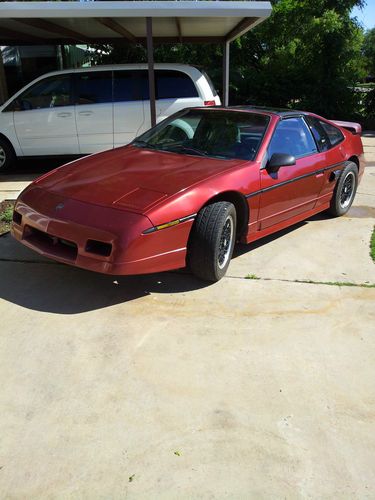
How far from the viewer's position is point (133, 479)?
7.11 ft

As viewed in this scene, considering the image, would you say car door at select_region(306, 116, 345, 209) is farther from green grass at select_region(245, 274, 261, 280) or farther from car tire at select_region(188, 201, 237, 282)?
car tire at select_region(188, 201, 237, 282)

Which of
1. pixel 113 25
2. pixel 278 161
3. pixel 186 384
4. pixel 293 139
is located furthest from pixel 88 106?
pixel 186 384

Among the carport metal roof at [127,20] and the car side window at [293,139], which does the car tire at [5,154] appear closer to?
the carport metal roof at [127,20]

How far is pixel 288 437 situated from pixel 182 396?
63 centimetres

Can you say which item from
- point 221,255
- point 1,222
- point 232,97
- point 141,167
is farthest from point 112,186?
point 232,97

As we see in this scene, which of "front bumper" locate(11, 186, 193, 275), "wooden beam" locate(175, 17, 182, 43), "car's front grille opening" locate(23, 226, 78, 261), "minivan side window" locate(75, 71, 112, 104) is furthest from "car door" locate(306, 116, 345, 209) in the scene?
"minivan side window" locate(75, 71, 112, 104)

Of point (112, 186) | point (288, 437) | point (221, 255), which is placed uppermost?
point (112, 186)

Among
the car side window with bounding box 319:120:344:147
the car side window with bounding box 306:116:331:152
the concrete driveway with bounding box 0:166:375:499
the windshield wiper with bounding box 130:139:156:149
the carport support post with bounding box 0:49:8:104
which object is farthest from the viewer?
the carport support post with bounding box 0:49:8:104

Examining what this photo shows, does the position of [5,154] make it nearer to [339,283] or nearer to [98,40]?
[98,40]

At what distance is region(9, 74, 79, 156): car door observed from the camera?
25.7ft

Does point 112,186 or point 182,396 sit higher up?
point 112,186

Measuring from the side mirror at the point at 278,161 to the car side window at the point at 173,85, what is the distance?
4225 millimetres

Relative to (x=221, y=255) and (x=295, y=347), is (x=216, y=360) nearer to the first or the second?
(x=295, y=347)

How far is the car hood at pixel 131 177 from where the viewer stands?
11.9ft
